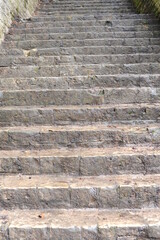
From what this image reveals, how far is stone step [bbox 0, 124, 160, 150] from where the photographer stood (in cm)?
281

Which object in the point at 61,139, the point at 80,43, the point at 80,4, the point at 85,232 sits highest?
the point at 80,4

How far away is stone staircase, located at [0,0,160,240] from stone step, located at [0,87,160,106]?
0.01 metres

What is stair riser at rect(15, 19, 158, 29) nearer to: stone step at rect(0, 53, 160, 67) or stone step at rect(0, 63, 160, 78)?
stone step at rect(0, 53, 160, 67)

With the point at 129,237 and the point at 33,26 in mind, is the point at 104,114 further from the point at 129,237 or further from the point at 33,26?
the point at 33,26

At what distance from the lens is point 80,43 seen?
494 cm

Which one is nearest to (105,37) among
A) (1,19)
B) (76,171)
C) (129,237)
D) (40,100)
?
(1,19)

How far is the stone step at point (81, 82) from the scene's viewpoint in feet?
12.0

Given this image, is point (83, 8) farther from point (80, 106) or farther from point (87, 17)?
point (80, 106)

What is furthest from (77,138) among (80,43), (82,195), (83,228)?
(80,43)

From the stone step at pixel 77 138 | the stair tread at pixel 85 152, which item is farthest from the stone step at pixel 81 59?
the stair tread at pixel 85 152

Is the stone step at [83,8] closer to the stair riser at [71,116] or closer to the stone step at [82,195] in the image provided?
the stair riser at [71,116]

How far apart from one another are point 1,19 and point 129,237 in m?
4.65

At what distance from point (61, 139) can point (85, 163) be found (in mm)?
429

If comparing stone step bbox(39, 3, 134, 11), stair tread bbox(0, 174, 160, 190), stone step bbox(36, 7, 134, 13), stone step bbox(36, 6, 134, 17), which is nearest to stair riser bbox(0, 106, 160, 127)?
stair tread bbox(0, 174, 160, 190)
